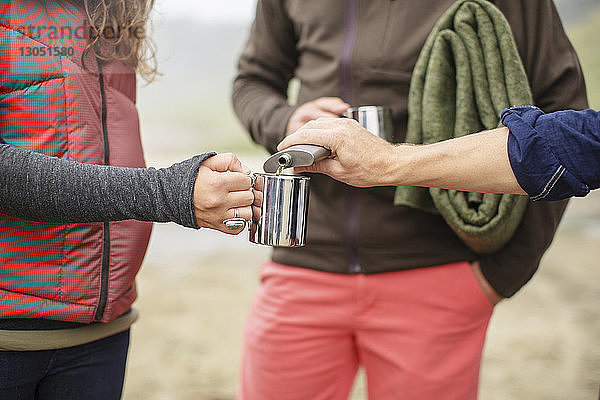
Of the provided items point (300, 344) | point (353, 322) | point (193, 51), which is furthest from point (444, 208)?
point (193, 51)

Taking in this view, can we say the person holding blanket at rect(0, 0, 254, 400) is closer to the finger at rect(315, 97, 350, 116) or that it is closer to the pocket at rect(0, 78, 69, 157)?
the pocket at rect(0, 78, 69, 157)

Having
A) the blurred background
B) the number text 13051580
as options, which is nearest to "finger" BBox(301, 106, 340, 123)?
the number text 13051580

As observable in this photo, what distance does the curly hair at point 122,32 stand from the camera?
1.02 meters

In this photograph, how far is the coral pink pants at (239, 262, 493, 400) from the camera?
1.31 metres

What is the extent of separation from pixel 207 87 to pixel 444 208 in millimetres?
3383

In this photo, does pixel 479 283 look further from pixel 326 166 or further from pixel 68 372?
pixel 68 372

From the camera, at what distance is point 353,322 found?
1338 mm

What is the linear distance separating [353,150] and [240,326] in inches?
94.1

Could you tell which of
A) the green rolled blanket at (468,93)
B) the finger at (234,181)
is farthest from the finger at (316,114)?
the finger at (234,181)

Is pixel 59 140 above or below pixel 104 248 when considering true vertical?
above

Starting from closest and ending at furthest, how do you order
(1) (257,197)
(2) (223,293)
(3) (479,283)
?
(1) (257,197)
(3) (479,283)
(2) (223,293)

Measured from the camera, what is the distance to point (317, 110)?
1.30 meters

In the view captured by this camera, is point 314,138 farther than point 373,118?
No

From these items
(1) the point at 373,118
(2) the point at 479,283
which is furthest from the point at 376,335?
(1) the point at 373,118
